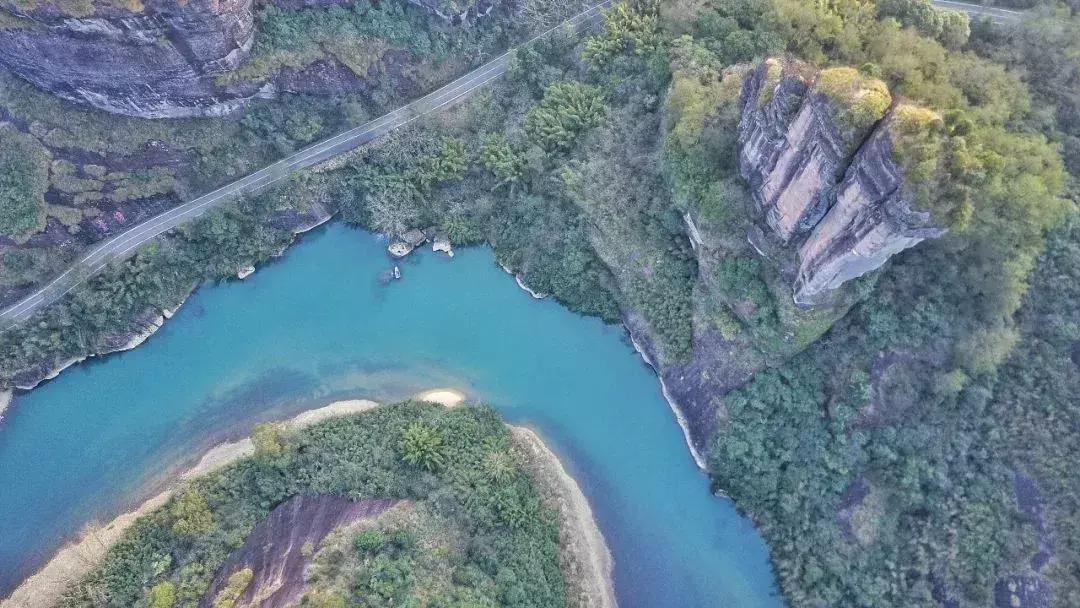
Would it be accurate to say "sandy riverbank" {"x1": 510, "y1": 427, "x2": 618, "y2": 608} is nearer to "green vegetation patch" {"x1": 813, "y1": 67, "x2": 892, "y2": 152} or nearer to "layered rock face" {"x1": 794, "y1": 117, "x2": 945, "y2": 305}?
"layered rock face" {"x1": 794, "y1": 117, "x2": 945, "y2": 305}

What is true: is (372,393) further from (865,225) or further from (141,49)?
(865,225)

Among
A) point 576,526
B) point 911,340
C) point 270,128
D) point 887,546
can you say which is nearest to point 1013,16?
point 911,340

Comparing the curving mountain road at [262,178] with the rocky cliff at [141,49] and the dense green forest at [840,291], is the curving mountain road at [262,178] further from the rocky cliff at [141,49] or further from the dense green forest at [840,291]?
the rocky cliff at [141,49]

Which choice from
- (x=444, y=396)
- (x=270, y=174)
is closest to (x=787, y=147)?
(x=444, y=396)

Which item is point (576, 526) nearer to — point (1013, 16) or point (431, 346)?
point (431, 346)

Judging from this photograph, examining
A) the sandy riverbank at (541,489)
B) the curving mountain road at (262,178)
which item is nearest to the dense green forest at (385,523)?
the sandy riverbank at (541,489)
